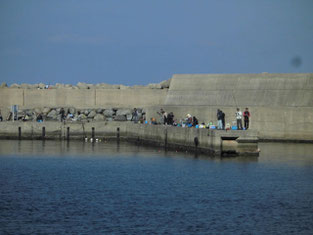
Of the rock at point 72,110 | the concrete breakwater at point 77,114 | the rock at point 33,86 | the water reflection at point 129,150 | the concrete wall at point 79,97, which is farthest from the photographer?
the rock at point 33,86

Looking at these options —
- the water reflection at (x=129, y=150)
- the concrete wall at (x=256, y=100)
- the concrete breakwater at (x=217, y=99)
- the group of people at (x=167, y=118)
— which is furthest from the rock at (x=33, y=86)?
the group of people at (x=167, y=118)

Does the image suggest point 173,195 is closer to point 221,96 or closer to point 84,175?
point 84,175

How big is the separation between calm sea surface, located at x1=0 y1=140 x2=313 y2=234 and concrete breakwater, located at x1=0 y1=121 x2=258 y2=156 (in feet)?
3.17

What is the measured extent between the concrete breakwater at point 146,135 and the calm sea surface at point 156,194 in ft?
3.17

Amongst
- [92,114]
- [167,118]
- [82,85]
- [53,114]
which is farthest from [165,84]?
[167,118]

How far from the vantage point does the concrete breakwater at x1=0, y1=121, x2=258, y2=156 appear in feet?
123

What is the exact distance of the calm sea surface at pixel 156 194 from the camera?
69.6 ft

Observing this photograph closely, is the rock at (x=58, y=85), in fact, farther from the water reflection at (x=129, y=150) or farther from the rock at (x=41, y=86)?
the water reflection at (x=129, y=150)

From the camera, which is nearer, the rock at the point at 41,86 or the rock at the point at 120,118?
the rock at the point at 120,118

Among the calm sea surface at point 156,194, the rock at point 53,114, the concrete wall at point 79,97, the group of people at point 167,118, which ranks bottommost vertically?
the calm sea surface at point 156,194

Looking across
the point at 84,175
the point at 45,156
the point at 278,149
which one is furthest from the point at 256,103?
the point at 84,175

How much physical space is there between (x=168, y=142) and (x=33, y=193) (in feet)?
64.2

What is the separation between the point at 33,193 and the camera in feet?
87.5

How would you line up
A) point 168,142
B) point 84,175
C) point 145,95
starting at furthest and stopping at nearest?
point 145,95, point 168,142, point 84,175
